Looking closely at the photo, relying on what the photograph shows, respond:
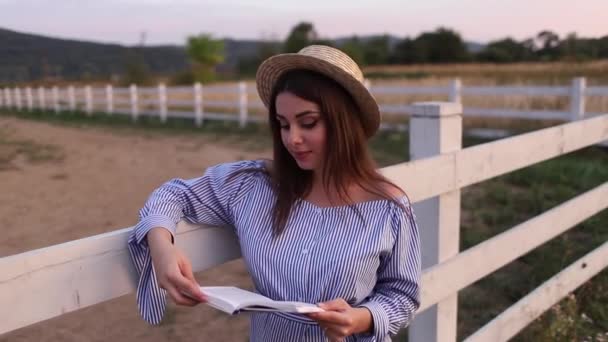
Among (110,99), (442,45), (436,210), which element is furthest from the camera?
(442,45)

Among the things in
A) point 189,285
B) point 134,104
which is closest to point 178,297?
point 189,285

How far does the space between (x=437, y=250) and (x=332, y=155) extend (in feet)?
2.49

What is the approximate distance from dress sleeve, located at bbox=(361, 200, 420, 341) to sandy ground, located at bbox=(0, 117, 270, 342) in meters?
1.73

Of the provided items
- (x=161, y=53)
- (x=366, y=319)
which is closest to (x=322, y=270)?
(x=366, y=319)

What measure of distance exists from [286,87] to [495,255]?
49.0 inches

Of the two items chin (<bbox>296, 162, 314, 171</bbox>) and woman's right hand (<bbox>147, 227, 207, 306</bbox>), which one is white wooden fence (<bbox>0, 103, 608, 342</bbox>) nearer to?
woman's right hand (<bbox>147, 227, 207, 306</bbox>)

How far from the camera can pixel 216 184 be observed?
58.3 inches

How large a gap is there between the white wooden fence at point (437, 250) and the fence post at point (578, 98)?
495 cm

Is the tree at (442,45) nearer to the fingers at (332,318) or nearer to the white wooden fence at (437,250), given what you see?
the white wooden fence at (437,250)

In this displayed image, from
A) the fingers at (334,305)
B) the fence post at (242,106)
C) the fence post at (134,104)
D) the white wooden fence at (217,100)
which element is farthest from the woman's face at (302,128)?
the fence post at (134,104)

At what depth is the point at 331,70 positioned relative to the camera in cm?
137

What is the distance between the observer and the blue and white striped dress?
4.42 ft

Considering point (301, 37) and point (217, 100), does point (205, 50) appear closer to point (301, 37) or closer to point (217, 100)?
point (301, 37)

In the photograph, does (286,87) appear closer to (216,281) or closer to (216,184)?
(216,184)
